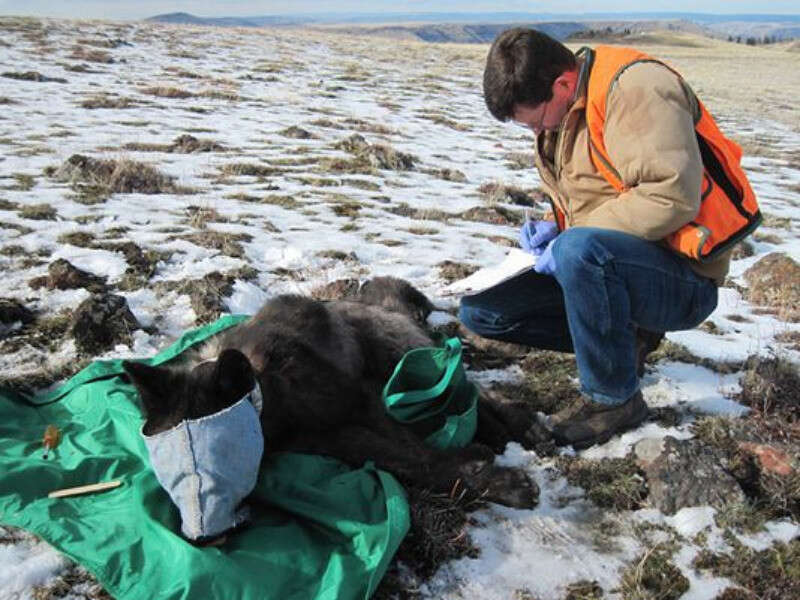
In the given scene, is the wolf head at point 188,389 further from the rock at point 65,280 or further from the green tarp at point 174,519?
the rock at point 65,280

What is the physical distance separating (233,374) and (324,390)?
3.23 ft

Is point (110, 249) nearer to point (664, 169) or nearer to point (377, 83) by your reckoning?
point (664, 169)

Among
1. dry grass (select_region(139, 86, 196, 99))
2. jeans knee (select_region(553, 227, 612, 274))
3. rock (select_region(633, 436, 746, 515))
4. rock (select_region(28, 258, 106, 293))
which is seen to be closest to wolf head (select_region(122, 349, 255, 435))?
jeans knee (select_region(553, 227, 612, 274))

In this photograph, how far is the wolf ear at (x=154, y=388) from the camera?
2879 millimetres

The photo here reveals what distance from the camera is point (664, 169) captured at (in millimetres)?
3158

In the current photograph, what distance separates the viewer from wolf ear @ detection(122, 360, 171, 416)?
2879 mm

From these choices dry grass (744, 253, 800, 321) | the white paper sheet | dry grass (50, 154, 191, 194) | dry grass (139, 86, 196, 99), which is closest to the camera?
the white paper sheet

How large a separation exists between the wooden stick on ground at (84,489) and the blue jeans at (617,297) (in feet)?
8.48

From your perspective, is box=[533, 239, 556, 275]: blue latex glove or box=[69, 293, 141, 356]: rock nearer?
box=[533, 239, 556, 275]: blue latex glove

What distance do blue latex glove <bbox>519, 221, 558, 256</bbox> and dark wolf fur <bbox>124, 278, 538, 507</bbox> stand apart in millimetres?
984

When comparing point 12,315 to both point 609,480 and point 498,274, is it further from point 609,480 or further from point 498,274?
point 609,480

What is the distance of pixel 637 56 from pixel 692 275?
1.24 metres

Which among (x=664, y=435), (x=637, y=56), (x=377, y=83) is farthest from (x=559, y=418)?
(x=377, y=83)

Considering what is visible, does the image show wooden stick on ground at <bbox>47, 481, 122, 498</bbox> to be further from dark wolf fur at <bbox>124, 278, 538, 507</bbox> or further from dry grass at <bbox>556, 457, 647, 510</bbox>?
dry grass at <bbox>556, 457, 647, 510</bbox>
